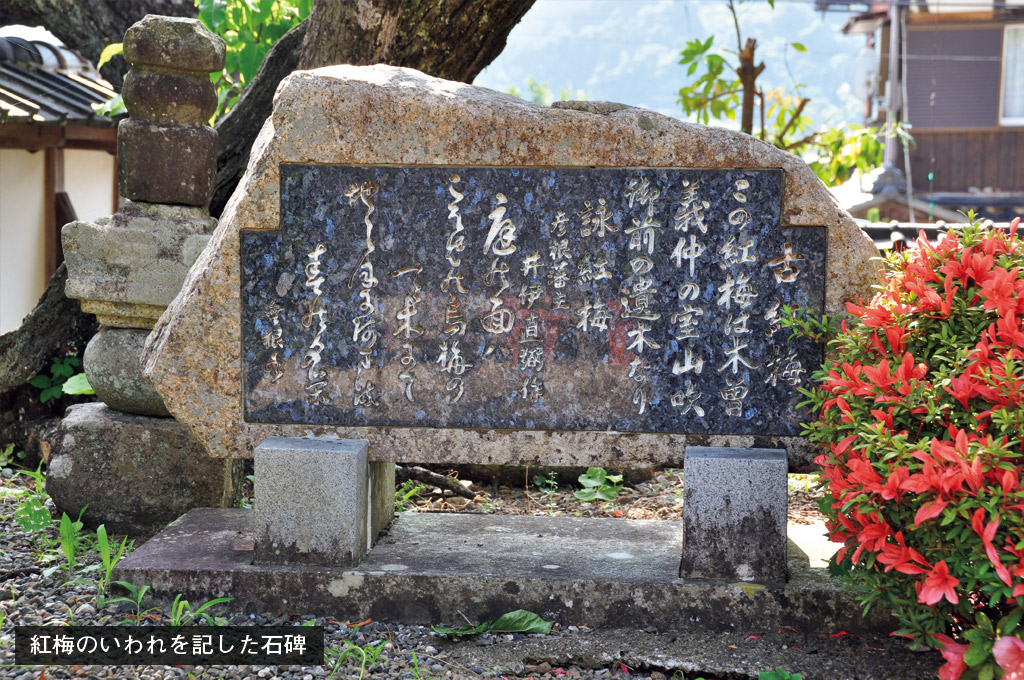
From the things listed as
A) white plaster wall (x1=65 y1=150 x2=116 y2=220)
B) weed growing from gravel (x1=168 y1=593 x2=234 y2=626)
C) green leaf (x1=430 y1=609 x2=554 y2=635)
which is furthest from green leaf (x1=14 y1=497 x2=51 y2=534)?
white plaster wall (x1=65 y1=150 x2=116 y2=220)

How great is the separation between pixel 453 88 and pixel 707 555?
1.98 m

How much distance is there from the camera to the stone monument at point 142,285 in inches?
177

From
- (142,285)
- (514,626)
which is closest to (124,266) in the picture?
(142,285)

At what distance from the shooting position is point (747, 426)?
3.65 m

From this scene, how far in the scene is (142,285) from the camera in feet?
15.0

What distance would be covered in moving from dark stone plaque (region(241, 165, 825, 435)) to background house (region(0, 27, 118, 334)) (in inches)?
163

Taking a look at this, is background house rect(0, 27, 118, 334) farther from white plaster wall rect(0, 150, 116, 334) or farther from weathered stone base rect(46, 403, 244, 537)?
weathered stone base rect(46, 403, 244, 537)

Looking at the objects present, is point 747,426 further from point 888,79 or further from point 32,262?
point 888,79

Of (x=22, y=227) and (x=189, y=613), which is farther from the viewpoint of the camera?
(x=22, y=227)

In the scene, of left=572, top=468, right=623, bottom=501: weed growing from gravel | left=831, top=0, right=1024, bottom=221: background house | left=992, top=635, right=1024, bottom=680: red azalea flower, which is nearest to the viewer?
left=992, top=635, right=1024, bottom=680: red azalea flower

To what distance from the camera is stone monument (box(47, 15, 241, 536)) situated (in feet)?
14.7

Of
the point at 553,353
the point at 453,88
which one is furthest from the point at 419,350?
the point at 453,88

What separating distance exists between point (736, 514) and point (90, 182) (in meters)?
7.74

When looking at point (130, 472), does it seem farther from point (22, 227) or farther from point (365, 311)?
point (22, 227)
